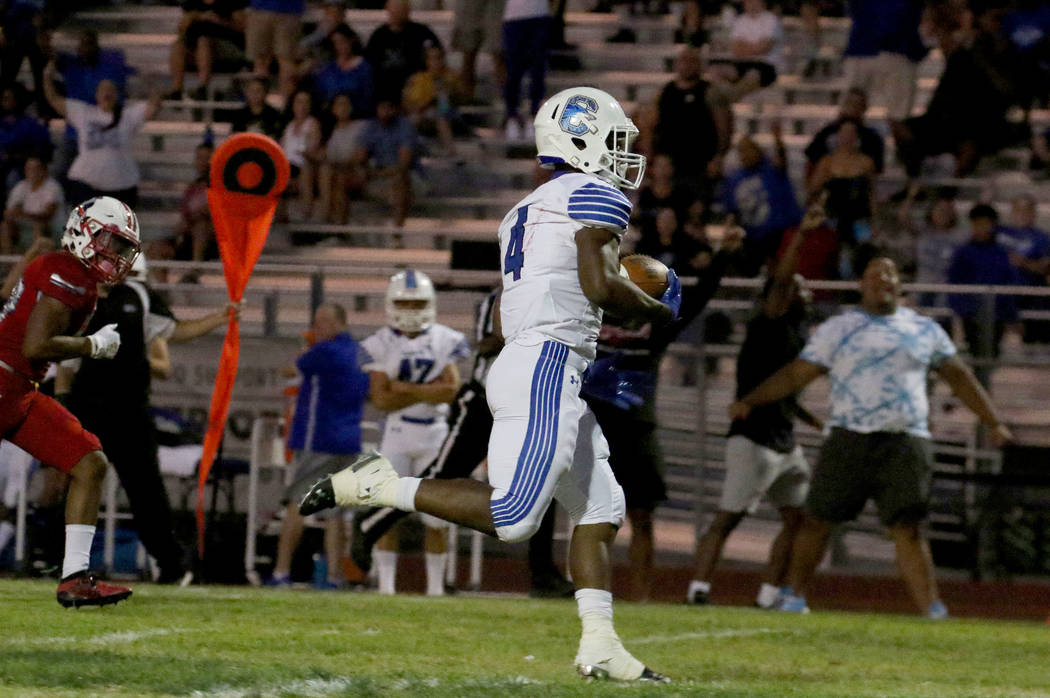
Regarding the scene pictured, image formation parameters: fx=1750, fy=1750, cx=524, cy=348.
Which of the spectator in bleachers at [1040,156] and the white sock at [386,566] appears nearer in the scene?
the white sock at [386,566]

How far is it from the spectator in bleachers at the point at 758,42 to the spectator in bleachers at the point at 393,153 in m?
2.99

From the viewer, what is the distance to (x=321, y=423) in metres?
10.6

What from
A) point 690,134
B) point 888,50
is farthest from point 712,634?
point 888,50

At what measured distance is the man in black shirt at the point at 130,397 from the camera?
940 cm

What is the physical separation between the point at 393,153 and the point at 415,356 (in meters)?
5.48

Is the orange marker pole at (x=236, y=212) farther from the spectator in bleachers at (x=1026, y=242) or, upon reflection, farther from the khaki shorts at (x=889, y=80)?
the khaki shorts at (x=889, y=80)

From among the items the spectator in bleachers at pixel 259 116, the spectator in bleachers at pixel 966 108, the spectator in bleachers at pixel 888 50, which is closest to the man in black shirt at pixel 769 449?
the spectator in bleachers at pixel 966 108

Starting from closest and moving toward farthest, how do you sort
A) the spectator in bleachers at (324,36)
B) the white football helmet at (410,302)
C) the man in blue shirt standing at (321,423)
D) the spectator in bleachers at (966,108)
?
the white football helmet at (410,302), the man in blue shirt standing at (321,423), the spectator in bleachers at (966,108), the spectator in bleachers at (324,36)

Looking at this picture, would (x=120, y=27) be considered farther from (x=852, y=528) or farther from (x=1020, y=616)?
(x=1020, y=616)

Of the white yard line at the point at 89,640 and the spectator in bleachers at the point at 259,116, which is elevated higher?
the spectator in bleachers at the point at 259,116

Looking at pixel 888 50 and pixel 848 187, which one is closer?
pixel 848 187

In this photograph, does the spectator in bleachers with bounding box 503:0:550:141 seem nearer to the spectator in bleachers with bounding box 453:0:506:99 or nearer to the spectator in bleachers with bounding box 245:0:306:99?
the spectator in bleachers with bounding box 453:0:506:99

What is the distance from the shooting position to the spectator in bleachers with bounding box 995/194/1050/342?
1275 cm

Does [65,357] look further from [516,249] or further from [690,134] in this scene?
[690,134]
